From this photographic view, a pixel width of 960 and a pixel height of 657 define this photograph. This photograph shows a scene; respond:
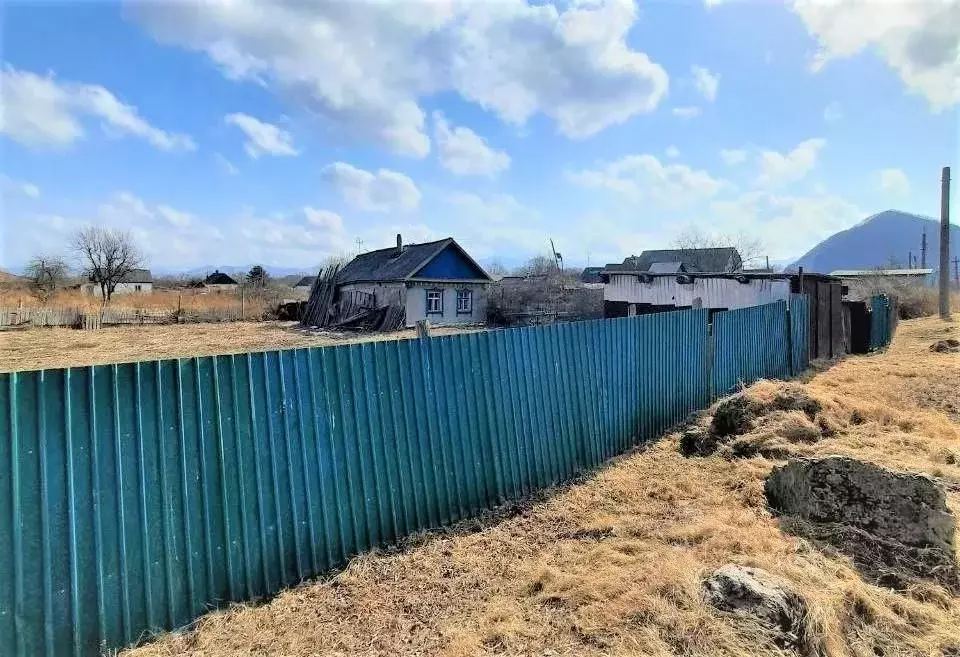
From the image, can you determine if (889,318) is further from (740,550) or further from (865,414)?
(740,550)

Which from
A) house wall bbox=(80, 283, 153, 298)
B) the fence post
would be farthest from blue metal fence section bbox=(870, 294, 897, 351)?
house wall bbox=(80, 283, 153, 298)

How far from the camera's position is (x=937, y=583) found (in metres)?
3.06

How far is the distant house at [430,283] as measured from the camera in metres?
24.9

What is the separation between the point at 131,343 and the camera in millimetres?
18766

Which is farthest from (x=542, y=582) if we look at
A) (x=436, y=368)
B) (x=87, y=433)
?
(x=87, y=433)

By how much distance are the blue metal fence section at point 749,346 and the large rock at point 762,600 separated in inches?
237

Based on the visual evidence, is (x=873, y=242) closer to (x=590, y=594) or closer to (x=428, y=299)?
(x=428, y=299)

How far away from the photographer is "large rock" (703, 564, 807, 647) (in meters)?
2.55

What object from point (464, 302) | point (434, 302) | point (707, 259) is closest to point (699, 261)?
point (707, 259)

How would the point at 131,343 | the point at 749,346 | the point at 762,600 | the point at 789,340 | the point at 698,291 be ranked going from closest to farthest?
the point at 762,600
the point at 749,346
the point at 789,340
the point at 698,291
the point at 131,343

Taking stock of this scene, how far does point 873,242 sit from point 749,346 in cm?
19024

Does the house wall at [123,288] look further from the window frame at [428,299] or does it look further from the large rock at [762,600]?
the large rock at [762,600]

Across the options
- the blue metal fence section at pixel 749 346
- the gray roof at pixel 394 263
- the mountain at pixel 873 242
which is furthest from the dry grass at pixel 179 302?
the mountain at pixel 873 242

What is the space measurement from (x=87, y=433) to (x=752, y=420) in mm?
6273
